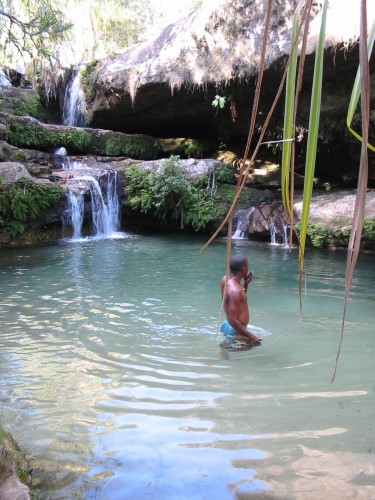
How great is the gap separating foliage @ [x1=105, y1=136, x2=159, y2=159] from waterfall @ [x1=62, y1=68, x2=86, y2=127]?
232 cm

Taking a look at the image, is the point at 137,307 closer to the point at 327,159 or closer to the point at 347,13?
the point at 347,13

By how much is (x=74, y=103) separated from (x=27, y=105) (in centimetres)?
185

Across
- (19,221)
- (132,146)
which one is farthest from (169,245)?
(132,146)

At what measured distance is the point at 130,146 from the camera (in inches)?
676

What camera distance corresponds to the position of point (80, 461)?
269 centimetres

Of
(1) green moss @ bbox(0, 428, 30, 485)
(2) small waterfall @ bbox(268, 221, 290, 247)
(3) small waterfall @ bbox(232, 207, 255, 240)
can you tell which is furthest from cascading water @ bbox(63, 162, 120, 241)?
(1) green moss @ bbox(0, 428, 30, 485)

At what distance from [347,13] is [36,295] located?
29.7 ft

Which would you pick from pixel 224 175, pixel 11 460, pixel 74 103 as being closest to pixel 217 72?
pixel 224 175

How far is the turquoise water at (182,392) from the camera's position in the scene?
100.0 inches

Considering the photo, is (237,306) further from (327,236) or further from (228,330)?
(327,236)

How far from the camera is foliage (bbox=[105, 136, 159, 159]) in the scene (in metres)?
17.1

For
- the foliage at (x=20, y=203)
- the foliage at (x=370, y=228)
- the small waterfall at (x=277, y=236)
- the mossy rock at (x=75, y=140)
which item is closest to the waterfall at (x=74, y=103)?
the mossy rock at (x=75, y=140)

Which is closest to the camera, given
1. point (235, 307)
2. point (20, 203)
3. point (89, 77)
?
point (235, 307)

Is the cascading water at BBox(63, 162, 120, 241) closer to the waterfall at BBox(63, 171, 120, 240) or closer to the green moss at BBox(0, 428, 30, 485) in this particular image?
the waterfall at BBox(63, 171, 120, 240)
